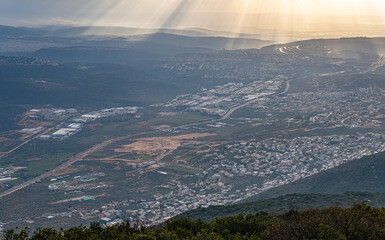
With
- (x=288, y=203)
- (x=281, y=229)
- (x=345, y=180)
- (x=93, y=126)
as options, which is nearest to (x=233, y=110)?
(x=93, y=126)

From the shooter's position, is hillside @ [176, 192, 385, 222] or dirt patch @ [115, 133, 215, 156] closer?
hillside @ [176, 192, 385, 222]

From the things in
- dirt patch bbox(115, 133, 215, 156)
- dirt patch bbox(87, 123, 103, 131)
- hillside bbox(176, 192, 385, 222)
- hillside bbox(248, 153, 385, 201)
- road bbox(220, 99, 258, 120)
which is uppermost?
hillside bbox(176, 192, 385, 222)

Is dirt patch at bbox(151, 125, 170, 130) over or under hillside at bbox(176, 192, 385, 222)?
under

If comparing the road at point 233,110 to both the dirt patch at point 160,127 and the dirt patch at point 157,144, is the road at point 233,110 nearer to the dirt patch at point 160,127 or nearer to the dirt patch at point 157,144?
the dirt patch at point 160,127

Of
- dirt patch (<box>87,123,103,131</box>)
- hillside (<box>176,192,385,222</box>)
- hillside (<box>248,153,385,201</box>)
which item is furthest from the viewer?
dirt patch (<box>87,123,103,131</box>)

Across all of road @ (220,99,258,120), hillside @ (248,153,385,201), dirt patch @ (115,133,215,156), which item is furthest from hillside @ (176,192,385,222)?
road @ (220,99,258,120)

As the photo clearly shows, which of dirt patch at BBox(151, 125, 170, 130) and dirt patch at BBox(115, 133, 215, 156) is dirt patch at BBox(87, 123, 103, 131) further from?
dirt patch at BBox(115, 133, 215, 156)

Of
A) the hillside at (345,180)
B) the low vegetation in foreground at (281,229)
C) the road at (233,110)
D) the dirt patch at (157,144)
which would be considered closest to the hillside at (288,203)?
the hillside at (345,180)

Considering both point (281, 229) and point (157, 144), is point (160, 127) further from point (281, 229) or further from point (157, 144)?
point (281, 229)
